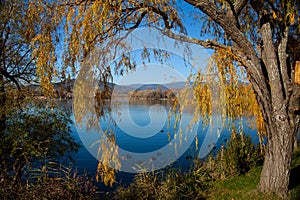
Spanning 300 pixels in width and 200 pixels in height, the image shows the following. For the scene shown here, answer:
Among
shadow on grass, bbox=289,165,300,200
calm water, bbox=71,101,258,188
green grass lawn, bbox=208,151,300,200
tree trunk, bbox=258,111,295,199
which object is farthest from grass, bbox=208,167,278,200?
calm water, bbox=71,101,258,188

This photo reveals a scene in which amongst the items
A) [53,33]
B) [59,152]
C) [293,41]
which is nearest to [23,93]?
[59,152]

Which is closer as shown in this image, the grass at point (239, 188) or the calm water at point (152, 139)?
the grass at point (239, 188)

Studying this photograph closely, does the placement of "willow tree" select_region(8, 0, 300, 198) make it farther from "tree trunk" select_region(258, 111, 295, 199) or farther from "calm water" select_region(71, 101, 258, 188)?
"calm water" select_region(71, 101, 258, 188)

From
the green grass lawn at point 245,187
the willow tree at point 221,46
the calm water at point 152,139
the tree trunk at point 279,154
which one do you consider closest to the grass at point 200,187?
the green grass lawn at point 245,187

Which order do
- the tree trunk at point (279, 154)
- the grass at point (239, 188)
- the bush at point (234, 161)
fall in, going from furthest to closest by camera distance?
the bush at point (234, 161), the grass at point (239, 188), the tree trunk at point (279, 154)

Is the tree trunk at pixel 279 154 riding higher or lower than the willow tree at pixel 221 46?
lower

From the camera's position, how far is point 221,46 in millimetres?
3281

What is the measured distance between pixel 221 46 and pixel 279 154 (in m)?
1.53

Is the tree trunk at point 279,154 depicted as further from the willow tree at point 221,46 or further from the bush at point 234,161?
the bush at point 234,161

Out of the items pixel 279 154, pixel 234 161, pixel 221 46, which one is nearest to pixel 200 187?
pixel 234 161

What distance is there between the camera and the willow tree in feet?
9.82

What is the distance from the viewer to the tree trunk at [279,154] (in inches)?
126

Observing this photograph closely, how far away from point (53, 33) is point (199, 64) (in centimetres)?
A: 187

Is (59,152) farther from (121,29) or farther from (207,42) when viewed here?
(207,42)
